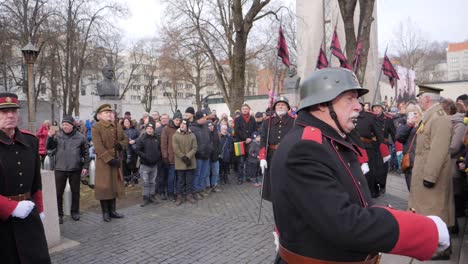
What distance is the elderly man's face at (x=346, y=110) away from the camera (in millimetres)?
2033

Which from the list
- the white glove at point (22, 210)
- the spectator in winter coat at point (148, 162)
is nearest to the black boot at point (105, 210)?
the spectator in winter coat at point (148, 162)

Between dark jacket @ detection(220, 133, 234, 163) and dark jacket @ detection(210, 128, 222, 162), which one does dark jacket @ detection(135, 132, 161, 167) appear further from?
dark jacket @ detection(220, 133, 234, 163)

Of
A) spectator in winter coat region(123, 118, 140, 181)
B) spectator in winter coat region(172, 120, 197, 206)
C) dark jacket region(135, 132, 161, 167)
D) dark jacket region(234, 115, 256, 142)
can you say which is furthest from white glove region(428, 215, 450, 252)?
dark jacket region(234, 115, 256, 142)

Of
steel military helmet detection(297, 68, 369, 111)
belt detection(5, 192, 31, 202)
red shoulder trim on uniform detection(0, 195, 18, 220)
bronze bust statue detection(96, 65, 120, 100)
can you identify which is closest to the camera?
steel military helmet detection(297, 68, 369, 111)

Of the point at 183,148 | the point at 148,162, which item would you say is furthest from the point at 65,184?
the point at 183,148

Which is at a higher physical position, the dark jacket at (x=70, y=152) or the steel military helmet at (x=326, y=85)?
the steel military helmet at (x=326, y=85)

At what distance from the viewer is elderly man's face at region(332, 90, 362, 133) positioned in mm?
2033

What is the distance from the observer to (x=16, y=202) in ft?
10.5

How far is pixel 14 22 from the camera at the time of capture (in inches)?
→ 898

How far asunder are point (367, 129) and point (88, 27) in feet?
74.3

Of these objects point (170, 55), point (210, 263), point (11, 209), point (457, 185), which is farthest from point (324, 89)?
point (170, 55)

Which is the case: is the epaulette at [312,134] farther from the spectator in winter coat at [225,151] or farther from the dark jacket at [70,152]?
the spectator in winter coat at [225,151]

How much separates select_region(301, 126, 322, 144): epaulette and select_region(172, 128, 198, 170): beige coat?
21.8 feet

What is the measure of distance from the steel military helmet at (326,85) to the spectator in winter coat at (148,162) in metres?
6.71
